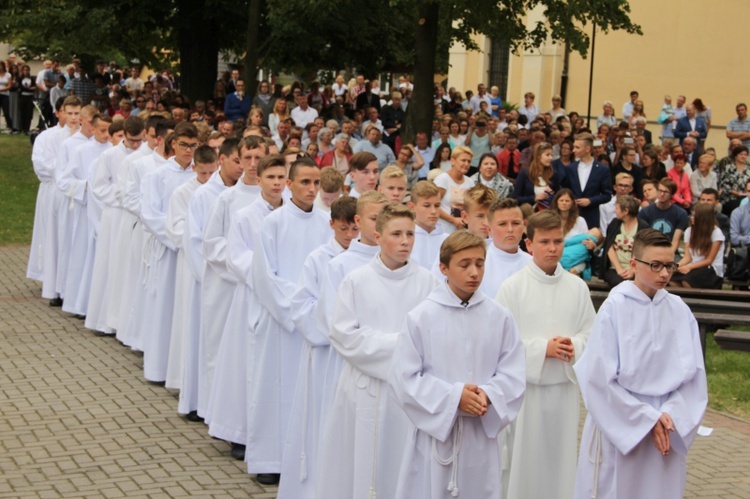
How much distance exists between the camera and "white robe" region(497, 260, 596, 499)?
747 cm

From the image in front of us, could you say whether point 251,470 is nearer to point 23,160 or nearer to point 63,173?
point 63,173

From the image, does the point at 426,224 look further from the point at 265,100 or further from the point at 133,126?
the point at 265,100

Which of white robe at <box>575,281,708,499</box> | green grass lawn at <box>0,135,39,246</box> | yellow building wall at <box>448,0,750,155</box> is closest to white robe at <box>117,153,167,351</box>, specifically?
white robe at <box>575,281,708,499</box>

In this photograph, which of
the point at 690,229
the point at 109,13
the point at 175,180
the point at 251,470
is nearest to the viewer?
the point at 251,470

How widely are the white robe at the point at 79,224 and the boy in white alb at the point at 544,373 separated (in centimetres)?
→ 788

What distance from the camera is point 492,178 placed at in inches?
615

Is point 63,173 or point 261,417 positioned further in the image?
point 63,173

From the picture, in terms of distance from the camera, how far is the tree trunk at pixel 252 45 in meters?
26.5

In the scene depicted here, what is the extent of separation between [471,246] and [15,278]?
1174 cm

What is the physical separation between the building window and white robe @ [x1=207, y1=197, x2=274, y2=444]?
1337 inches

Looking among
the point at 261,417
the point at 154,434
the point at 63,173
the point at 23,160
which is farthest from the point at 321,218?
the point at 23,160

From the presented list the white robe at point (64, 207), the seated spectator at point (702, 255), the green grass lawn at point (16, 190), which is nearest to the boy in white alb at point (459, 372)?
the seated spectator at point (702, 255)

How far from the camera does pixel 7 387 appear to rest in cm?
1102

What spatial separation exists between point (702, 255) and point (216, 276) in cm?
651
